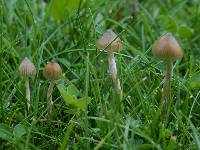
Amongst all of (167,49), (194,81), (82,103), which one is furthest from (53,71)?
(194,81)

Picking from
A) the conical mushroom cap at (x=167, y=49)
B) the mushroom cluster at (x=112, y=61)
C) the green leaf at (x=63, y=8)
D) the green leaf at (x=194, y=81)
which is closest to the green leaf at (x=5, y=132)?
the mushroom cluster at (x=112, y=61)

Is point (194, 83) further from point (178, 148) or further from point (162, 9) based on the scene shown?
point (162, 9)

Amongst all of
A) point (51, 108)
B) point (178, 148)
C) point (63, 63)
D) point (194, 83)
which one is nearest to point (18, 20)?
point (63, 63)

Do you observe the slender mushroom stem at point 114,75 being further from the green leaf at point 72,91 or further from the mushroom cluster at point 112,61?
the green leaf at point 72,91

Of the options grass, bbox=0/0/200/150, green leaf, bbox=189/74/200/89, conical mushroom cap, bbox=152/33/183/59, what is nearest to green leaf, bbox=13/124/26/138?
grass, bbox=0/0/200/150

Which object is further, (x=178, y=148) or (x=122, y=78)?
(x=122, y=78)

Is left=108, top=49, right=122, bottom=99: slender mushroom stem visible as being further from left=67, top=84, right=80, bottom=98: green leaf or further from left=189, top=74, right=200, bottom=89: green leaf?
left=189, top=74, right=200, bottom=89: green leaf
